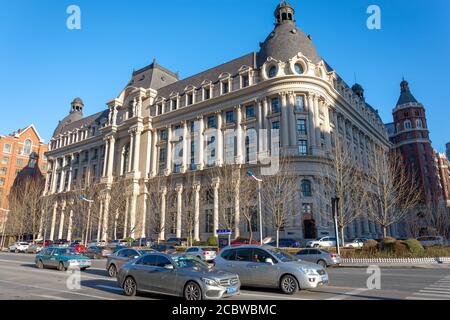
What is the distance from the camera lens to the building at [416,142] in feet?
268

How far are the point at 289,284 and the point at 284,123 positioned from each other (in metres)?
34.0

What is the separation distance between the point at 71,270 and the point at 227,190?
897 inches

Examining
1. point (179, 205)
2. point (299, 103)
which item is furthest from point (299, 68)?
point (179, 205)

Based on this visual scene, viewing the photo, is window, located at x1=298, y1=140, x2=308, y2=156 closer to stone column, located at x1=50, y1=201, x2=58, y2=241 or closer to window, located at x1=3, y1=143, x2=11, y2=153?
stone column, located at x1=50, y1=201, x2=58, y2=241

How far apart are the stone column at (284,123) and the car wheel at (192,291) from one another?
34.2 m

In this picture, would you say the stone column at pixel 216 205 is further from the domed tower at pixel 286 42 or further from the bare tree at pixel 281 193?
the domed tower at pixel 286 42

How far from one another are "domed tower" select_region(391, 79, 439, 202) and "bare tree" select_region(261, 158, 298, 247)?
189ft

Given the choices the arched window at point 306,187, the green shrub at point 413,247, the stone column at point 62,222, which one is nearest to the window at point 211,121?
the arched window at point 306,187

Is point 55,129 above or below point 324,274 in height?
above

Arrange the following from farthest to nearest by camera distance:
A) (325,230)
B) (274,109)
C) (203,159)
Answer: (203,159) < (274,109) < (325,230)

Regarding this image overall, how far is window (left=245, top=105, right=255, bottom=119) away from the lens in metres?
47.5

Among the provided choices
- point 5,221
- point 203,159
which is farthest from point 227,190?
point 5,221

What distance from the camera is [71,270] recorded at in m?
19.0
